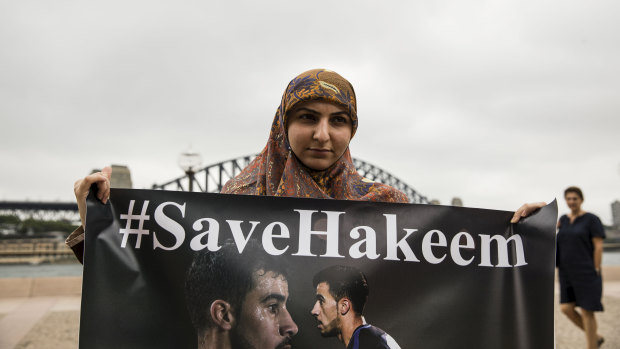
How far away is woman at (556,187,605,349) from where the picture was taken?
491 cm

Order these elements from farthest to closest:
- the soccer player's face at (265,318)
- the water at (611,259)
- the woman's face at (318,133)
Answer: the water at (611,259)
the woman's face at (318,133)
the soccer player's face at (265,318)

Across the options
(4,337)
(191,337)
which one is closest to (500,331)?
(191,337)

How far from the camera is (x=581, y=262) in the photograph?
4.98 metres

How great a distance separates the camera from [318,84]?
5.92 ft

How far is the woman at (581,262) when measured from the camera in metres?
4.91

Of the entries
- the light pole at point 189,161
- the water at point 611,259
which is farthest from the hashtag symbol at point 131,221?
the water at point 611,259

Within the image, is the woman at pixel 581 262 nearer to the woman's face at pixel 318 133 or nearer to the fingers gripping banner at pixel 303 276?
Result: the fingers gripping banner at pixel 303 276

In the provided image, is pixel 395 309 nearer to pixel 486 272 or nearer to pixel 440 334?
pixel 440 334

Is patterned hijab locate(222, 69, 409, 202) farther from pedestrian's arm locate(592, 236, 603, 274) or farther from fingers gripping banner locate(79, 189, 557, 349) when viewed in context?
pedestrian's arm locate(592, 236, 603, 274)

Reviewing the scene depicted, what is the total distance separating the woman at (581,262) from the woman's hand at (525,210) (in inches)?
150

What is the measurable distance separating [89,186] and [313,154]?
0.81m

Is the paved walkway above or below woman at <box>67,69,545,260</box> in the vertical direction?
below

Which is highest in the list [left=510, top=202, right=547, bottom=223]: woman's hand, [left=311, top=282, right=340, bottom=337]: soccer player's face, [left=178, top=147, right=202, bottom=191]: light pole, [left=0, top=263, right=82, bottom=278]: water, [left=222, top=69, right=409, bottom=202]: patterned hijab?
[left=178, top=147, right=202, bottom=191]: light pole

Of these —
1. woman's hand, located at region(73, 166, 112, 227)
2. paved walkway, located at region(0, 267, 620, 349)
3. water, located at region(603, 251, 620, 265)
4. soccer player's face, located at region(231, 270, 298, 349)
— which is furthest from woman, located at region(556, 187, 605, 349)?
water, located at region(603, 251, 620, 265)
